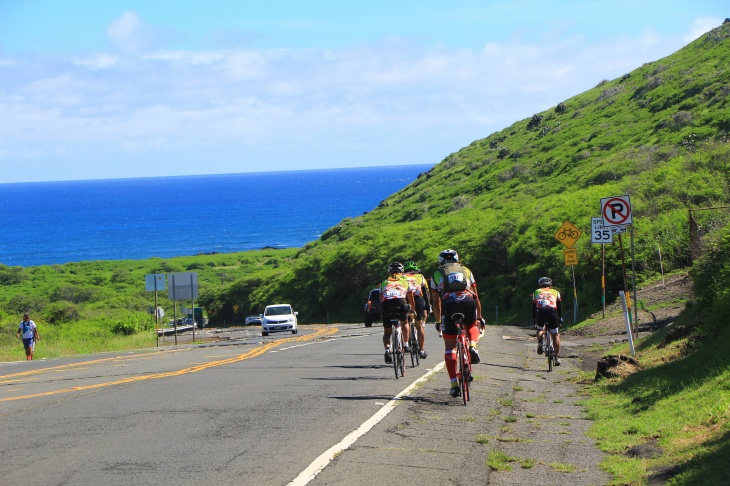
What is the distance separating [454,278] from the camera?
37.5 feet

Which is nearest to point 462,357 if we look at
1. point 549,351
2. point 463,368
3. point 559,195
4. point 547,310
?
point 463,368

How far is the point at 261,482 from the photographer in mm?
7184

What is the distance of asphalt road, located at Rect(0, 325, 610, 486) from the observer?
7.71m

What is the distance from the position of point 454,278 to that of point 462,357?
3.21ft

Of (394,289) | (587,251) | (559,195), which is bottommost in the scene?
(394,289)

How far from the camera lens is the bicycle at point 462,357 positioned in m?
11.4

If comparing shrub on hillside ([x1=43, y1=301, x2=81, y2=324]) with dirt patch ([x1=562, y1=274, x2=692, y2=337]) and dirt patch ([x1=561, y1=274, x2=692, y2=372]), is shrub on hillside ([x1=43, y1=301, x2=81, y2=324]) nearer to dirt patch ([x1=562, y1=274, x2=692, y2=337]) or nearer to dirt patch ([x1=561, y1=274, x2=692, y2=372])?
dirt patch ([x1=561, y1=274, x2=692, y2=372])

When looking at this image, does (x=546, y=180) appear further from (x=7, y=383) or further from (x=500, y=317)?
(x=7, y=383)

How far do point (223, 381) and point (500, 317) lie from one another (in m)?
29.9

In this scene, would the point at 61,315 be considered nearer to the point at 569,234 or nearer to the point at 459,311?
the point at 569,234

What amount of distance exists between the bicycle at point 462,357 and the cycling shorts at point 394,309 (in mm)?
3251

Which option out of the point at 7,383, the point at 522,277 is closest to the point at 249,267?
the point at 522,277

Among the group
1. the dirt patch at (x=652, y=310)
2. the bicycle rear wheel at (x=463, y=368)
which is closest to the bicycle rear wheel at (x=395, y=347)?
the bicycle rear wheel at (x=463, y=368)

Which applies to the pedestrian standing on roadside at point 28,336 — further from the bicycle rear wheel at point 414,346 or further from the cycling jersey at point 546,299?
the cycling jersey at point 546,299
